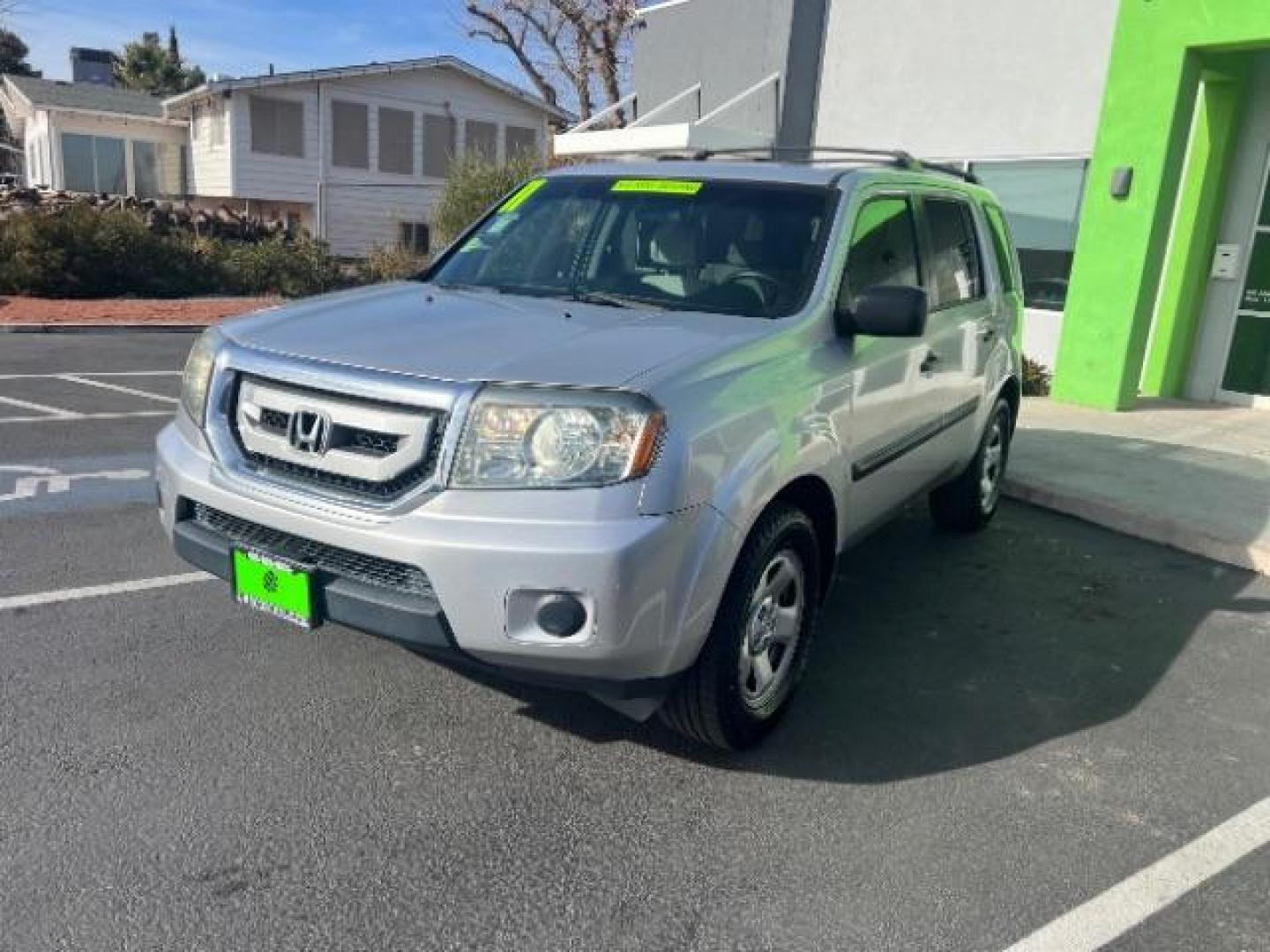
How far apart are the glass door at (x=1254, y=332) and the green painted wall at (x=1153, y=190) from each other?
389 mm

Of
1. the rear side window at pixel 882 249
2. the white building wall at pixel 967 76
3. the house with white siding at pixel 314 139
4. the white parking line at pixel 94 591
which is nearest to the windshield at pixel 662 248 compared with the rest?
the rear side window at pixel 882 249

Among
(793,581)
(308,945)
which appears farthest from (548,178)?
(308,945)

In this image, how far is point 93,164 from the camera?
31.6 m

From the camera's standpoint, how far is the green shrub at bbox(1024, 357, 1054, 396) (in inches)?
424

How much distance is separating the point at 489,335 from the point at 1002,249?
3.86 meters

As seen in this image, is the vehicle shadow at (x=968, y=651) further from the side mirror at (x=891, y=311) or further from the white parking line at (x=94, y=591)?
the white parking line at (x=94, y=591)

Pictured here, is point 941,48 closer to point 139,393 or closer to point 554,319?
point 139,393

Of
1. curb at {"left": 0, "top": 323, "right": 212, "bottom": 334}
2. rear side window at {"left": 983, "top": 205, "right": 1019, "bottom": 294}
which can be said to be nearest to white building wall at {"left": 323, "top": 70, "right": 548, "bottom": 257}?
curb at {"left": 0, "top": 323, "right": 212, "bottom": 334}

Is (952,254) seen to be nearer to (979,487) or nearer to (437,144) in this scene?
(979,487)

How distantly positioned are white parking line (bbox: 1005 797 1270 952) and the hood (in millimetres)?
1810

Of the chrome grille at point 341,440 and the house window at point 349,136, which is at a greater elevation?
the house window at point 349,136

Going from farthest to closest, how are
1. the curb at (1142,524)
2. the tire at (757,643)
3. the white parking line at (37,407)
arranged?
the white parking line at (37,407), the curb at (1142,524), the tire at (757,643)

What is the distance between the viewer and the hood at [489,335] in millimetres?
2881

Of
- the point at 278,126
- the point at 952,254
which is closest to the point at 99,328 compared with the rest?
the point at 952,254
